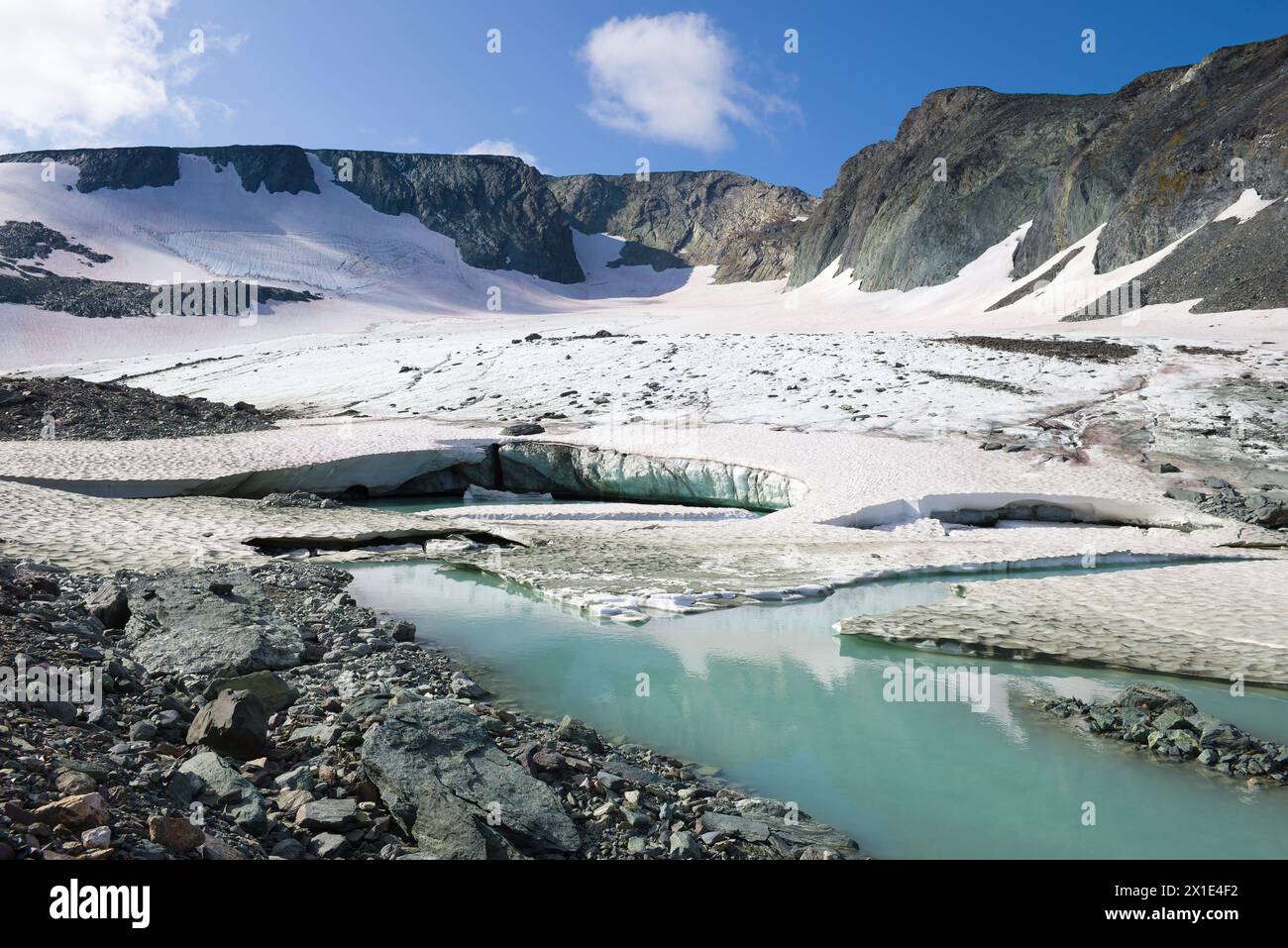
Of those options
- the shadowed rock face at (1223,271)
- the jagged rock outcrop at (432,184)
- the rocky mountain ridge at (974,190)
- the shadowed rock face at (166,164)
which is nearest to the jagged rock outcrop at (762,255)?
the rocky mountain ridge at (974,190)

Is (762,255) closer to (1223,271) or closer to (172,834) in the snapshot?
(1223,271)

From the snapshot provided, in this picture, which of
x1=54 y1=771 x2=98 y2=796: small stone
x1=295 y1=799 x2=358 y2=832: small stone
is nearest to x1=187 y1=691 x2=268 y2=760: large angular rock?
x1=295 y1=799 x2=358 y2=832: small stone

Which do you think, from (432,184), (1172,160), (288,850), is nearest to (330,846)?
(288,850)

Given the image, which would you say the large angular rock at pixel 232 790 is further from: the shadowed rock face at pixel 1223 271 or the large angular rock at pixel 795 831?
the shadowed rock face at pixel 1223 271

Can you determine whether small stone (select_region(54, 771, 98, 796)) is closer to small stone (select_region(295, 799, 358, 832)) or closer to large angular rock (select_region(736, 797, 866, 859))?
small stone (select_region(295, 799, 358, 832))

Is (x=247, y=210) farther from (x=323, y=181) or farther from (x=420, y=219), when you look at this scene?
(x=420, y=219)
